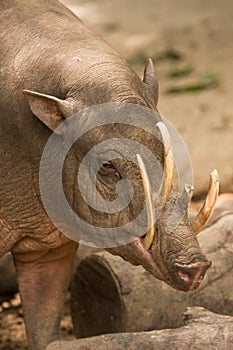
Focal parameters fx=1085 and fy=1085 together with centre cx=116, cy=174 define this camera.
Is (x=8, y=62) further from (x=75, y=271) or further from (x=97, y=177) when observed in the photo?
(x=75, y=271)

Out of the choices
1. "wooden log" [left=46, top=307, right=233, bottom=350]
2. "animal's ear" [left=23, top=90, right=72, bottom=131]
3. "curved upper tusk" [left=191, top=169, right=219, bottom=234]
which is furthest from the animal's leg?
"curved upper tusk" [left=191, top=169, right=219, bottom=234]

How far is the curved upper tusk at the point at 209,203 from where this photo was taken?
4.36 meters

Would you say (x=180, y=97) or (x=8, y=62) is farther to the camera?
(x=180, y=97)

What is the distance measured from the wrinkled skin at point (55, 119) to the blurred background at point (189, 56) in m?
2.67

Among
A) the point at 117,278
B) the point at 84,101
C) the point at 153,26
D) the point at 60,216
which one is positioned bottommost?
the point at 153,26

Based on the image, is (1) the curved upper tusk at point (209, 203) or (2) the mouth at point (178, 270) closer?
(2) the mouth at point (178, 270)

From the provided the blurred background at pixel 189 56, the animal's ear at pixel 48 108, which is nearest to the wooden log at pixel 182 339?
the animal's ear at pixel 48 108

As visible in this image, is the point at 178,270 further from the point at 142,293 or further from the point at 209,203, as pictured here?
the point at 142,293

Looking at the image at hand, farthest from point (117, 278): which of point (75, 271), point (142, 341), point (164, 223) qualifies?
point (164, 223)

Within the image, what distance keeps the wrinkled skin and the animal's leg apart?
0.07 m

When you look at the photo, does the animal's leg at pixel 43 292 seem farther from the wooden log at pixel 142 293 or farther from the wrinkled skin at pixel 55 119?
the wooden log at pixel 142 293

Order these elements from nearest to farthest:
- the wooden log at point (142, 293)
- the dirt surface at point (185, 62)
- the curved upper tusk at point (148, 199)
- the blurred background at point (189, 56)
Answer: the curved upper tusk at point (148, 199) → the wooden log at point (142, 293) → the dirt surface at point (185, 62) → the blurred background at point (189, 56)

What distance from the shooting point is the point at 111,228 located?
4.55m

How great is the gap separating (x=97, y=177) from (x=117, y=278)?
3.43 feet
